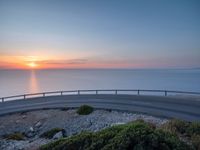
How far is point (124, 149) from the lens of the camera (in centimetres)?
688

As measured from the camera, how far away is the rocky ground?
1915 centimetres

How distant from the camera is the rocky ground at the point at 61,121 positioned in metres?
19.1

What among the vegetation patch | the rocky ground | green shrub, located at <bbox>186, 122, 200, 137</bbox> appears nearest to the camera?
the vegetation patch

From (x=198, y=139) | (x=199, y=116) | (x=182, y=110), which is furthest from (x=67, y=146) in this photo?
(x=182, y=110)

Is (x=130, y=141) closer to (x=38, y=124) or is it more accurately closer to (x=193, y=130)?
(x=193, y=130)

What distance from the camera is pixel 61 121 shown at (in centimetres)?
2180

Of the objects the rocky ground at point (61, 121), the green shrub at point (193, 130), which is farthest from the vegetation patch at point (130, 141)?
the rocky ground at point (61, 121)

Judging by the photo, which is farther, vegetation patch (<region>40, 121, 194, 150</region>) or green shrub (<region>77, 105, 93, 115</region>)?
green shrub (<region>77, 105, 93, 115</region>)

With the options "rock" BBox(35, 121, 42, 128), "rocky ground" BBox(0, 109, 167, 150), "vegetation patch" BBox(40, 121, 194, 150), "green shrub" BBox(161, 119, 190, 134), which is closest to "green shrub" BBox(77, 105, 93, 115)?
"rocky ground" BBox(0, 109, 167, 150)

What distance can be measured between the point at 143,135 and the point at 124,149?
743mm

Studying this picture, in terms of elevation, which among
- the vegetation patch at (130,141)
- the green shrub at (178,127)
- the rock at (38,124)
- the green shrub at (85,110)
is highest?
the vegetation patch at (130,141)

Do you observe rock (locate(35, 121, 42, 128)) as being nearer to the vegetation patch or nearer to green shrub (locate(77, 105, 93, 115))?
green shrub (locate(77, 105, 93, 115))

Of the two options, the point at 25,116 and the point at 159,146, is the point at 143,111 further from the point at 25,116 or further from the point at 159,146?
the point at 159,146

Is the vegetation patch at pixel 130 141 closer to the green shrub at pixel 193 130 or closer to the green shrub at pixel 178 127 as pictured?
the green shrub at pixel 193 130
